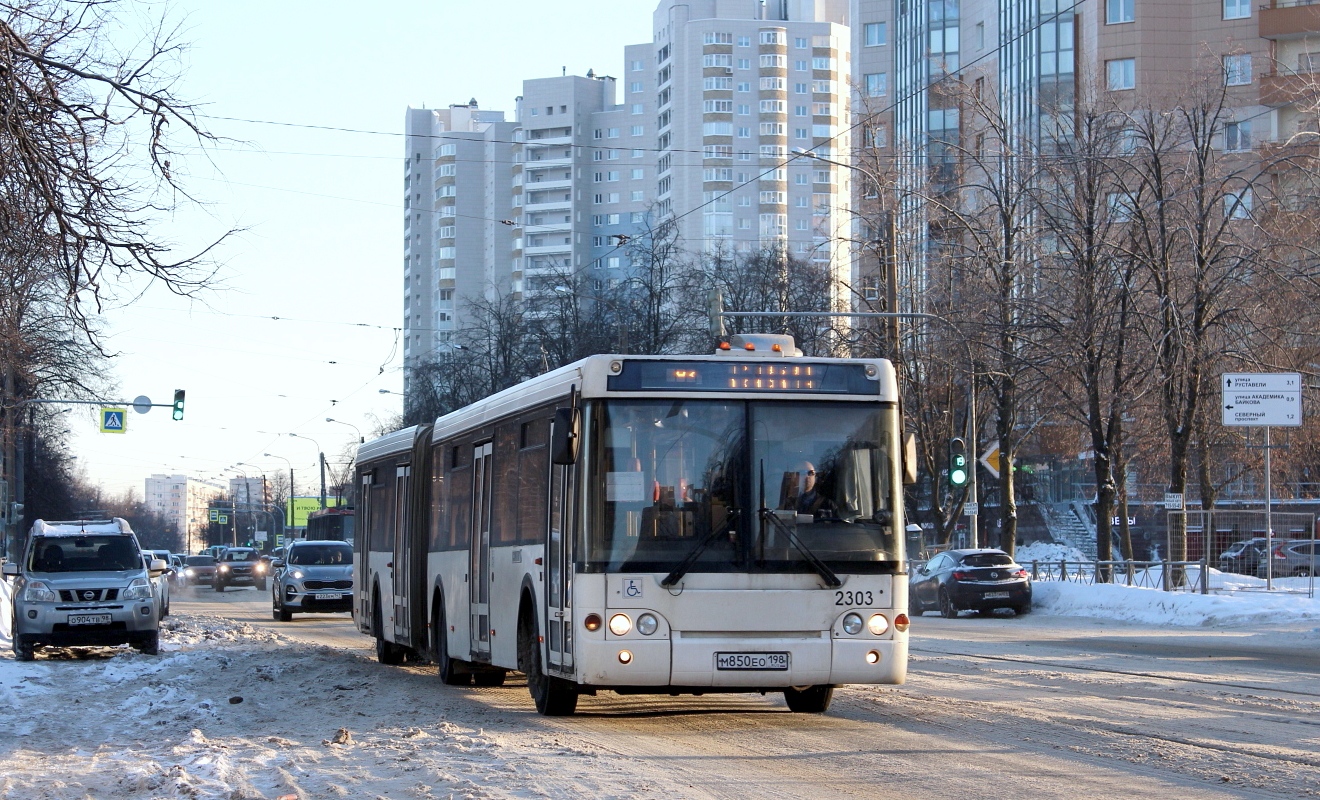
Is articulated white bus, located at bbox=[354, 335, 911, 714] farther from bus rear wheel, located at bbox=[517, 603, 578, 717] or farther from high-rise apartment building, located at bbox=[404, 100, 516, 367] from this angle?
high-rise apartment building, located at bbox=[404, 100, 516, 367]

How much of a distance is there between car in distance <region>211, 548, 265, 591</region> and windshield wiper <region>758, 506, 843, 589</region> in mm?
51224

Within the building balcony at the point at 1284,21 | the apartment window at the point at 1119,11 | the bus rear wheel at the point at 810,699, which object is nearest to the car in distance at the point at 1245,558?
the bus rear wheel at the point at 810,699

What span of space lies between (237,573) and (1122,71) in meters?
46.4

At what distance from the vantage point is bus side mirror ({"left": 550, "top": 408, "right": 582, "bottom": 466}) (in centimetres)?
1127

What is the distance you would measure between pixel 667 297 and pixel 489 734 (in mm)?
46476

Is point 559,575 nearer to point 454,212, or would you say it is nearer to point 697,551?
point 697,551

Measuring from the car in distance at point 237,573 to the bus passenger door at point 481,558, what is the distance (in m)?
46.8

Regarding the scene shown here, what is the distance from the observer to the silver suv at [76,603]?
70.5ft

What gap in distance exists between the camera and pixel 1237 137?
59375 mm

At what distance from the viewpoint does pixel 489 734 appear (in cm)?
1103

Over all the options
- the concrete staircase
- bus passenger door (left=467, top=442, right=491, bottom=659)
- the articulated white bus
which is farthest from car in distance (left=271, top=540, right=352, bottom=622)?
the concrete staircase

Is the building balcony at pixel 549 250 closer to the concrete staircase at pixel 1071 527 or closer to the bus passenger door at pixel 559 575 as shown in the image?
the concrete staircase at pixel 1071 527

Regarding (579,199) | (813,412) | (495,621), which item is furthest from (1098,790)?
(579,199)

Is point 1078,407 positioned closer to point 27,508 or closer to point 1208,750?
point 1208,750
